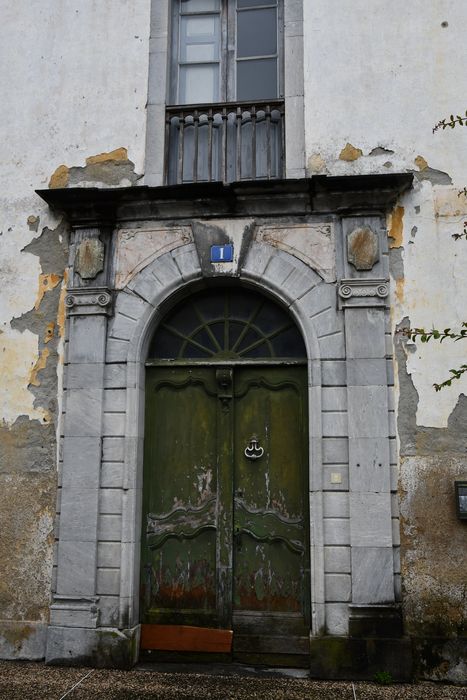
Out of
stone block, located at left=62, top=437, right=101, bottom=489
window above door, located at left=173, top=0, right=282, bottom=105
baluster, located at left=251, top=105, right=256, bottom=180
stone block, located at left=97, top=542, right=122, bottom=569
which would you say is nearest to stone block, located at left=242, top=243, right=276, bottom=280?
baluster, located at left=251, top=105, right=256, bottom=180

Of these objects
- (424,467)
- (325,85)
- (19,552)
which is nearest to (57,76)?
(325,85)

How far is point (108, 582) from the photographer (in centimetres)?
585

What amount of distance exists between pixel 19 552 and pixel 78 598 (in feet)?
2.39

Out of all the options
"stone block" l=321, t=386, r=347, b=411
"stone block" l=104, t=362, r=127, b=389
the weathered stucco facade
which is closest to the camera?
the weathered stucco facade

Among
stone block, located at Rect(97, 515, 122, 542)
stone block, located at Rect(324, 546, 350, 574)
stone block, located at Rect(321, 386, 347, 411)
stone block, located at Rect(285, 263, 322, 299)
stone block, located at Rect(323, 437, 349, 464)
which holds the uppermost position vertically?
stone block, located at Rect(285, 263, 322, 299)

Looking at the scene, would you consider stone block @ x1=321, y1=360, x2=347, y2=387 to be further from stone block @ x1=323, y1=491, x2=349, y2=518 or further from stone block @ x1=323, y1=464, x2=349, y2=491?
stone block @ x1=323, y1=491, x2=349, y2=518

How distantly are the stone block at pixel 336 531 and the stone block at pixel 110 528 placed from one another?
1.73 meters

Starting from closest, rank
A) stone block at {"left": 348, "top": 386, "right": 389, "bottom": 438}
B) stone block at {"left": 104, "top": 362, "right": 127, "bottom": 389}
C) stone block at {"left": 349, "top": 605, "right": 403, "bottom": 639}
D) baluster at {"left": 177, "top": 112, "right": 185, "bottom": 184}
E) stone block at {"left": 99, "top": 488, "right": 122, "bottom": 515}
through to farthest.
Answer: stone block at {"left": 349, "top": 605, "right": 403, "bottom": 639} → stone block at {"left": 348, "top": 386, "right": 389, "bottom": 438} → stone block at {"left": 99, "top": 488, "right": 122, "bottom": 515} → stone block at {"left": 104, "top": 362, "right": 127, "bottom": 389} → baluster at {"left": 177, "top": 112, "right": 185, "bottom": 184}

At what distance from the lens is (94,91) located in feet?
22.2

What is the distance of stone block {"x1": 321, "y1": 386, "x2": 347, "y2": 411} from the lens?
19.2ft

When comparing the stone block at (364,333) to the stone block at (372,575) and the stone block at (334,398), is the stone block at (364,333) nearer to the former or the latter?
the stone block at (334,398)

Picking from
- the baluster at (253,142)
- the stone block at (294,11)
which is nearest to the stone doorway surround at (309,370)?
the baluster at (253,142)

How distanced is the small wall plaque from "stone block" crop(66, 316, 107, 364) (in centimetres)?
113

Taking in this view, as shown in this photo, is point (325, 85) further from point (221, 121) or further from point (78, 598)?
point (78, 598)
